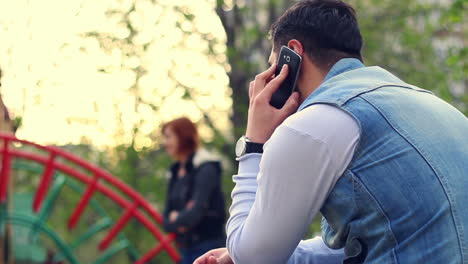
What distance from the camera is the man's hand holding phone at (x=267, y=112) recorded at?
7.39 ft

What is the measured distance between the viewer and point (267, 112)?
2.26m

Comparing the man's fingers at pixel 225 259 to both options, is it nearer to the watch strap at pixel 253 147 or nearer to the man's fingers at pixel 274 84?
the watch strap at pixel 253 147

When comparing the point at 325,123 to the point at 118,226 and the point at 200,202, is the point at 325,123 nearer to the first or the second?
the point at 200,202

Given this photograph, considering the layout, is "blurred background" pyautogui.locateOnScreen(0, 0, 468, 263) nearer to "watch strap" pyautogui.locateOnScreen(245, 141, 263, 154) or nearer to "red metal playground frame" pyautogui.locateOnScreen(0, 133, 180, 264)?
"red metal playground frame" pyautogui.locateOnScreen(0, 133, 180, 264)

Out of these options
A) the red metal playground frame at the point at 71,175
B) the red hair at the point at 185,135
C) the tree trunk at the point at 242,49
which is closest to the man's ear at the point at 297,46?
the red hair at the point at 185,135

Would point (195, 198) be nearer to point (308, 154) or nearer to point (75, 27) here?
point (75, 27)

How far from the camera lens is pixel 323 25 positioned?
2207mm

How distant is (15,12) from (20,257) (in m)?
1.90

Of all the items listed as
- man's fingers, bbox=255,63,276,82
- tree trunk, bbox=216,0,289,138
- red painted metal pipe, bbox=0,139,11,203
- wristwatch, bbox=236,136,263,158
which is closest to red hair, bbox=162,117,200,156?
red painted metal pipe, bbox=0,139,11,203

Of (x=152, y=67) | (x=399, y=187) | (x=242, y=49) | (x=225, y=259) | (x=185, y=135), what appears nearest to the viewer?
(x=399, y=187)

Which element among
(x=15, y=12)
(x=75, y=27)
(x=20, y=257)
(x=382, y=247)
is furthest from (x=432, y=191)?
(x=75, y=27)

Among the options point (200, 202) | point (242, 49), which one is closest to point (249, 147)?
point (200, 202)

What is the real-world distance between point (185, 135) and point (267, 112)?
15.2 ft

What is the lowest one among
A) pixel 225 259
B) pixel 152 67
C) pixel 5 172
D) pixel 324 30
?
pixel 152 67
